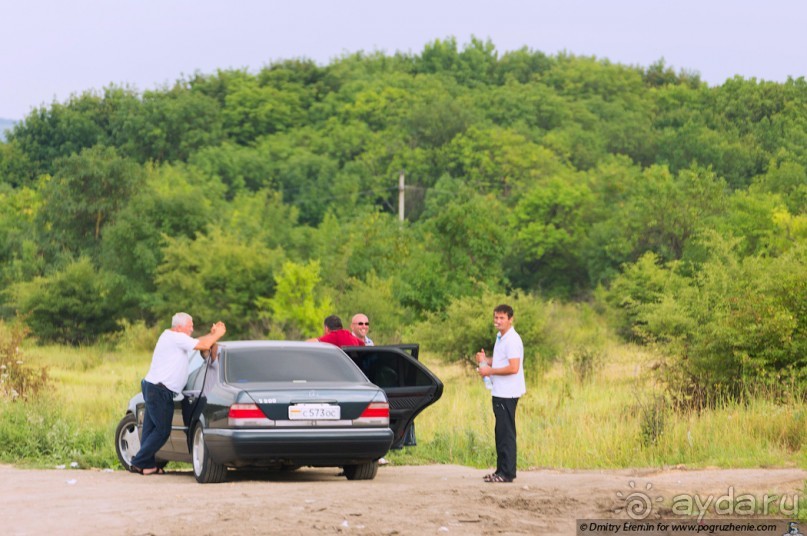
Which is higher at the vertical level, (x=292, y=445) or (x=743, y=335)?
(x=743, y=335)

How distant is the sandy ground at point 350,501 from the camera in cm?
962

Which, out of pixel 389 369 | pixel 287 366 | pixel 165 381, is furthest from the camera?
pixel 389 369

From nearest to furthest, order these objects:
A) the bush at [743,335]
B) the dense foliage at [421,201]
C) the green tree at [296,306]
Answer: the bush at [743,335], the dense foliage at [421,201], the green tree at [296,306]

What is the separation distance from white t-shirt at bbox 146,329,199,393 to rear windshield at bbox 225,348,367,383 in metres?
0.83

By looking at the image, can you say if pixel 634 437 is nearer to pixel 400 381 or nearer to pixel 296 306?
pixel 400 381

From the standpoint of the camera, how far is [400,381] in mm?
14836

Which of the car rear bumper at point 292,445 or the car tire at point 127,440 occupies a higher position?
the car rear bumper at point 292,445

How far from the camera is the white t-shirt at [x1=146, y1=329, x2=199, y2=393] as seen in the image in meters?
14.2

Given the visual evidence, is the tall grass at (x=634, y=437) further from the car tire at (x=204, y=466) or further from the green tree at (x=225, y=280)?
the green tree at (x=225, y=280)

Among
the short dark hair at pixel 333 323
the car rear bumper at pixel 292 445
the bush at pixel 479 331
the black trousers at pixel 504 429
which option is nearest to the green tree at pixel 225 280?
the bush at pixel 479 331

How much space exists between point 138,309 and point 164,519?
52.5 metres

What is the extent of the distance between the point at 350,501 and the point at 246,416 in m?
2.23

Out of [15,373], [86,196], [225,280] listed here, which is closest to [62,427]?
[15,373]

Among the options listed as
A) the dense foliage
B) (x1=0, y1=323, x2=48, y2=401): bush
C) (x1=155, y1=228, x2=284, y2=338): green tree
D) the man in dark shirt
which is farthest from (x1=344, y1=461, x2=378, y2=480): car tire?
(x1=155, y1=228, x2=284, y2=338): green tree
